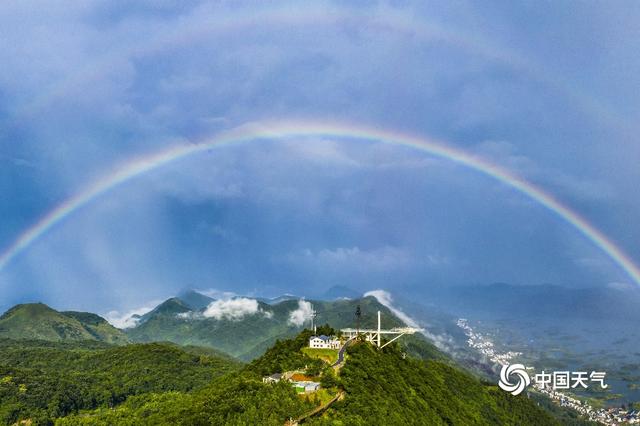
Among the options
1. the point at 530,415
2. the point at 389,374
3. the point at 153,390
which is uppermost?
the point at 389,374

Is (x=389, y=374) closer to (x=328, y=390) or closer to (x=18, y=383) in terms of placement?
(x=328, y=390)

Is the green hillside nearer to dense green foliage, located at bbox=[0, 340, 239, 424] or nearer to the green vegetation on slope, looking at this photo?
the green vegetation on slope

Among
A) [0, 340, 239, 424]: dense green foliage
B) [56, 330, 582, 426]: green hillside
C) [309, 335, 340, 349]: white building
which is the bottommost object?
[0, 340, 239, 424]: dense green foliage

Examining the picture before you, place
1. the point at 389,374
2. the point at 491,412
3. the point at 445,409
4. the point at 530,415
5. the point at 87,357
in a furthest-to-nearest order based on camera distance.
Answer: the point at 87,357
the point at 530,415
the point at 491,412
the point at 445,409
the point at 389,374

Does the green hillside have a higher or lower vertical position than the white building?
lower

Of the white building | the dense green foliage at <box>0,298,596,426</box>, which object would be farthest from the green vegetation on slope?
the white building

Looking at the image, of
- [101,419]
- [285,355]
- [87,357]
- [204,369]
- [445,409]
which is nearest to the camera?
[285,355]

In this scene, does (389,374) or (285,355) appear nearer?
(389,374)

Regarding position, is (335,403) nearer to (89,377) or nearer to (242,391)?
(242,391)

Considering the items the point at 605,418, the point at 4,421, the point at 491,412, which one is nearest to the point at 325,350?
the point at 491,412

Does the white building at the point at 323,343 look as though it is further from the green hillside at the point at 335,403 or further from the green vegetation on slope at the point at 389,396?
the green vegetation on slope at the point at 389,396
